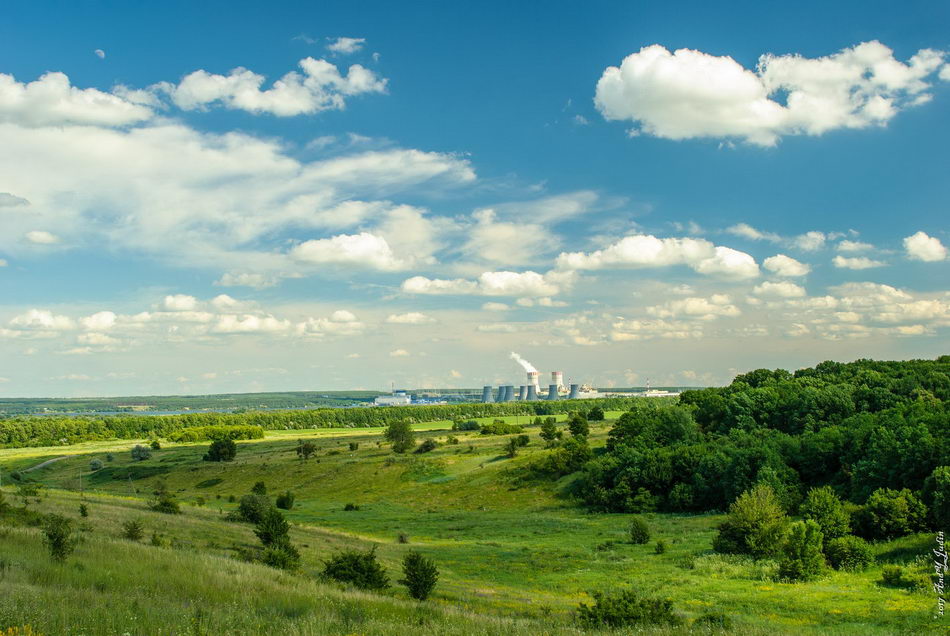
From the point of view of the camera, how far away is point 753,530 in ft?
140

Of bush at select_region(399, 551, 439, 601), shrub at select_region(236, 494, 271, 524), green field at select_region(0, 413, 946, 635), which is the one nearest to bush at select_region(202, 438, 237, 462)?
green field at select_region(0, 413, 946, 635)

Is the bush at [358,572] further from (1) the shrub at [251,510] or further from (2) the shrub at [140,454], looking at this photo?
(2) the shrub at [140,454]

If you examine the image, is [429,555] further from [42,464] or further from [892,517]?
[42,464]

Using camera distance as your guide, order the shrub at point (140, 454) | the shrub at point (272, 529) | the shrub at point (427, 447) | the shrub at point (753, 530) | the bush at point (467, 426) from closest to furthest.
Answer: the shrub at point (272, 529) → the shrub at point (753, 530) → the shrub at point (427, 447) → the shrub at point (140, 454) → the bush at point (467, 426)

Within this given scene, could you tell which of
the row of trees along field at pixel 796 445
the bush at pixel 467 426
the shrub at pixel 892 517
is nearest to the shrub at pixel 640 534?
the shrub at pixel 892 517

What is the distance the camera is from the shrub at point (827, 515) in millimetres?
40781

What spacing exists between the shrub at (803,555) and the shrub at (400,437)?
87709 mm

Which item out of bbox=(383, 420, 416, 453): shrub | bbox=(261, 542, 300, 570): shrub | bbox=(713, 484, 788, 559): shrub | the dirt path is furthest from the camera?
the dirt path

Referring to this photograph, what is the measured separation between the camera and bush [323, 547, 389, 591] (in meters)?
26.7

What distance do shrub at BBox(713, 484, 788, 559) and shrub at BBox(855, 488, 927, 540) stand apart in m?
5.74

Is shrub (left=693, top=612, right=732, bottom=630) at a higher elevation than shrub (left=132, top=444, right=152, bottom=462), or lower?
higher

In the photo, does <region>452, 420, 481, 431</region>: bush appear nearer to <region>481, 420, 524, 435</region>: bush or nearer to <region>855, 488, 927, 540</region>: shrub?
<region>481, 420, 524, 435</region>: bush

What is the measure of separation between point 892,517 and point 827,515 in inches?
223

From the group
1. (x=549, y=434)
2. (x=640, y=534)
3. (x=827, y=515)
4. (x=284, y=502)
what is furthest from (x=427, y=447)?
(x=827, y=515)
